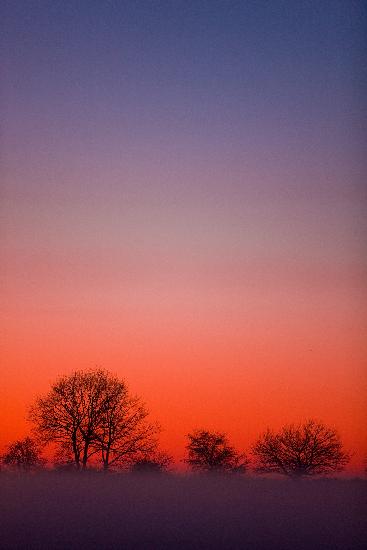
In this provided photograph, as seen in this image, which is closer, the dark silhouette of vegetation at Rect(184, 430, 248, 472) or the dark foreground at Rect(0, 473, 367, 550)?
the dark foreground at Rect(0, 473, 367, 550)

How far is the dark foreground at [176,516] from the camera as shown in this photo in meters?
16.3

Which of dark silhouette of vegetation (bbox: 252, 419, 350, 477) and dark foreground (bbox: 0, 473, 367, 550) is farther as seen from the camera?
dark silhouette of vegetation (bbox: 252, 419, 350, 477)

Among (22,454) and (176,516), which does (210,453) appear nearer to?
(22,454)

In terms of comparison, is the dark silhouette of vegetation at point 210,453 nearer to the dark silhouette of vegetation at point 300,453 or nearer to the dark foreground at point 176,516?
the dark silhouette of vegetation at point 300,453

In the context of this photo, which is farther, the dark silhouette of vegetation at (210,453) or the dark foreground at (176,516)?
the dark silhouette of vegetation at (210,453)

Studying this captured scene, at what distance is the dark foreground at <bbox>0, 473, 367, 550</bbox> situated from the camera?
1631cm

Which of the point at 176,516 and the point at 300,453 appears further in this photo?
the point at 300,453

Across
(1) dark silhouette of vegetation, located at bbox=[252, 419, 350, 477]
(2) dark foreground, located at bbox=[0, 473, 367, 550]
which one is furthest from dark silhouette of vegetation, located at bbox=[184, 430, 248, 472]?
(2) dark foreground, located at bbox=[0, 473, 367, 550]

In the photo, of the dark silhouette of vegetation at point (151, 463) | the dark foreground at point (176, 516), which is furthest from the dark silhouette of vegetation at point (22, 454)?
the dark foreground at point (176, 516)

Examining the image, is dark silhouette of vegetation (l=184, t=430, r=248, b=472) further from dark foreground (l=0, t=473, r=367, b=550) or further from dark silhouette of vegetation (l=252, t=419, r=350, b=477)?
dark foreground (l=0, t=473, r=367, b=550)

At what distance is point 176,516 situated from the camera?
19.9 metres

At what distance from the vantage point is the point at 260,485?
3080 cm

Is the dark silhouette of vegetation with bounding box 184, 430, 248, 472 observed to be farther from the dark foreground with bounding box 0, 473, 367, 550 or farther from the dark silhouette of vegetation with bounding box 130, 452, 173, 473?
the dark foreground with bounding box 0, 473, 367, 550

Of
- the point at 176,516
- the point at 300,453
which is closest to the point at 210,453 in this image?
the point at 300,453
